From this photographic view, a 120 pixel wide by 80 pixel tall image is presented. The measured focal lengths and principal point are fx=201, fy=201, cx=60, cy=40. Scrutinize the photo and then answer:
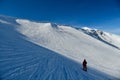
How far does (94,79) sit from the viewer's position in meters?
21.1

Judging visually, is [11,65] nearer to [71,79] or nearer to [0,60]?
[0,60]

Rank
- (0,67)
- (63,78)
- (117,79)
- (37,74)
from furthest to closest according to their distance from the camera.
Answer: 1. (117,79)
2. (63,78)
3. (37,74)
4. (0,67)

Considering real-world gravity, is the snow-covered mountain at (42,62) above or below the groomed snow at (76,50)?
below

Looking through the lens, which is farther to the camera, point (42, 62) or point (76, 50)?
point (76, 50)

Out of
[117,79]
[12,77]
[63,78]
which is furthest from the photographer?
[117,79]

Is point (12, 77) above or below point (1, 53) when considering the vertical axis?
below

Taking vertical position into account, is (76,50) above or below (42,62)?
above

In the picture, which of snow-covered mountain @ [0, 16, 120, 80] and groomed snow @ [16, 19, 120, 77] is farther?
groomed snow @ [16, 19, 120, 77]

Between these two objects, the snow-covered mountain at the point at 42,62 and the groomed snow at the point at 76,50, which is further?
the groomed snow at the point at 76,50

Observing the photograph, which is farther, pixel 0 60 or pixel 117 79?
pixel 117 79

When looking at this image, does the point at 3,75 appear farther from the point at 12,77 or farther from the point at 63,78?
the point at 63,78

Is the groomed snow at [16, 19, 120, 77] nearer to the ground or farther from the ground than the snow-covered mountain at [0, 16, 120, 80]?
farther from the ground

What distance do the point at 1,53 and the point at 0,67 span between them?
4415 mm

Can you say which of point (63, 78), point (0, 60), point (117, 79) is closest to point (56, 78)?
point (63, 78)
